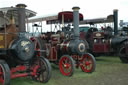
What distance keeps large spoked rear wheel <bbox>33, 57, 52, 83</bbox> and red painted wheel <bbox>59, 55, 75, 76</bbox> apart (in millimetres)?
889

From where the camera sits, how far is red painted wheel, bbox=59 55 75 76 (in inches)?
179

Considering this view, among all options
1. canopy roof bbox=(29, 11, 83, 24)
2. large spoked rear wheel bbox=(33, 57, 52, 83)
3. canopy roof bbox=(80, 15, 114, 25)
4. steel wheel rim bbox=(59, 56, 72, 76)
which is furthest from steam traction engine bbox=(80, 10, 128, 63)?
large spoked rear wheel bbox=(33, 57, 52, 83)

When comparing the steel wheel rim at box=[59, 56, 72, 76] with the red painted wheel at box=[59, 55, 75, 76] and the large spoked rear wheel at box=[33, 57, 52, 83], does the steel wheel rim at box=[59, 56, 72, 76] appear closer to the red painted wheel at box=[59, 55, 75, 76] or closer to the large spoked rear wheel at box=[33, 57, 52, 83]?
the red painted wheel at box=[59, 55, 75, 76]

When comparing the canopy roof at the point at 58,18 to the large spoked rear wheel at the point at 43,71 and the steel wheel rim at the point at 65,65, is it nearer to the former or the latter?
the steel wheel rim at the point at 65,65

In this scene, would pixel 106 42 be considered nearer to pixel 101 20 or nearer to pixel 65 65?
pixel 101 20

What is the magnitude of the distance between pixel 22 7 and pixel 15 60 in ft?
3.62

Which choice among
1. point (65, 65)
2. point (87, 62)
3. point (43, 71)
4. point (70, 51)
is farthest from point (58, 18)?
point (43, 71)

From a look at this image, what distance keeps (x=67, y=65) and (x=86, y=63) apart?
2.27 ft

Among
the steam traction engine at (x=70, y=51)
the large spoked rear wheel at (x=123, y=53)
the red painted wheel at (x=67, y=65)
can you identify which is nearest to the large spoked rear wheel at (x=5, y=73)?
the steam traction engine at (x=70, y=51)

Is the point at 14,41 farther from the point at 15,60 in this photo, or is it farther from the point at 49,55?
the point at 49,55

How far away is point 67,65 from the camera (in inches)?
188

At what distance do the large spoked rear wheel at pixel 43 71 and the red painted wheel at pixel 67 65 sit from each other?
889 millimetres

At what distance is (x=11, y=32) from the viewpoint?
3674 mm

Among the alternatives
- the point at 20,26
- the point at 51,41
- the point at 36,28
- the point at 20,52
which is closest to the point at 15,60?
the point at 20,52
